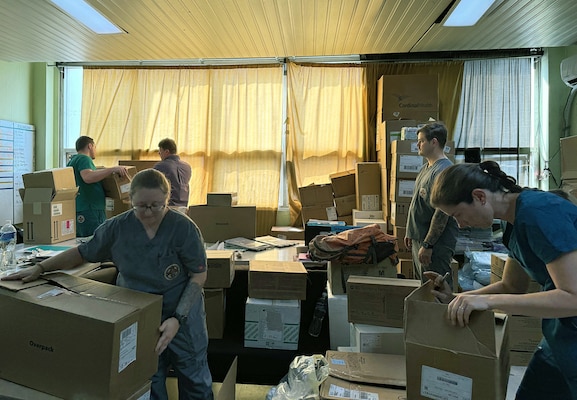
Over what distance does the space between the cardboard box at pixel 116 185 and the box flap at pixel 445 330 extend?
8.67 feet

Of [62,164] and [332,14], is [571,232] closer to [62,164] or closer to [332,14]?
[332,14]

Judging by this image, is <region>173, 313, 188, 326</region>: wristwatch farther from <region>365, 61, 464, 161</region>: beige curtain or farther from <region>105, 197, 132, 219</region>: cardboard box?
<region>365, 61, 464, 161</region>: beige curtain

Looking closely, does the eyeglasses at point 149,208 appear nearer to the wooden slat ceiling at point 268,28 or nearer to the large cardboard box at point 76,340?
the large cardboard box at point 76,340

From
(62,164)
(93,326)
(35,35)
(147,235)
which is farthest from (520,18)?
(62,164)

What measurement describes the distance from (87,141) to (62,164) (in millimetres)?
2415

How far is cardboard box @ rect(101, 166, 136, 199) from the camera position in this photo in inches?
125

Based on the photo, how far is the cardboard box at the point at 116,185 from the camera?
3165 mm

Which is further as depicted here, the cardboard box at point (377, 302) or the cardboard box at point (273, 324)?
the cardboard box at point (273, 324)

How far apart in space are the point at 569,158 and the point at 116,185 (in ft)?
10.3

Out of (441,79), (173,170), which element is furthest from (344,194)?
(173,170)

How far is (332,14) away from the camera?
9.45 feet

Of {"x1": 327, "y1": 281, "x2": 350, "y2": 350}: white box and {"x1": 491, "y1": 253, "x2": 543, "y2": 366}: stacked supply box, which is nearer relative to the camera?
{"x1": 491, "y1": 253, "x2": 543, "y2": 366}: stacked supply box

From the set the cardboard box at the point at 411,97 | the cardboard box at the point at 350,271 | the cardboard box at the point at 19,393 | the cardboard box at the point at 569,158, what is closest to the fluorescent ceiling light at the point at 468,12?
the cardboard box at the point at 411,97

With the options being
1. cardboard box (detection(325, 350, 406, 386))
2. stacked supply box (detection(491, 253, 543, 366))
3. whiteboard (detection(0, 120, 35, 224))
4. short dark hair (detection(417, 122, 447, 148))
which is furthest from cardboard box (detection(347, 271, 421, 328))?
whiteboard (detection(0, 120, 35, 224))
